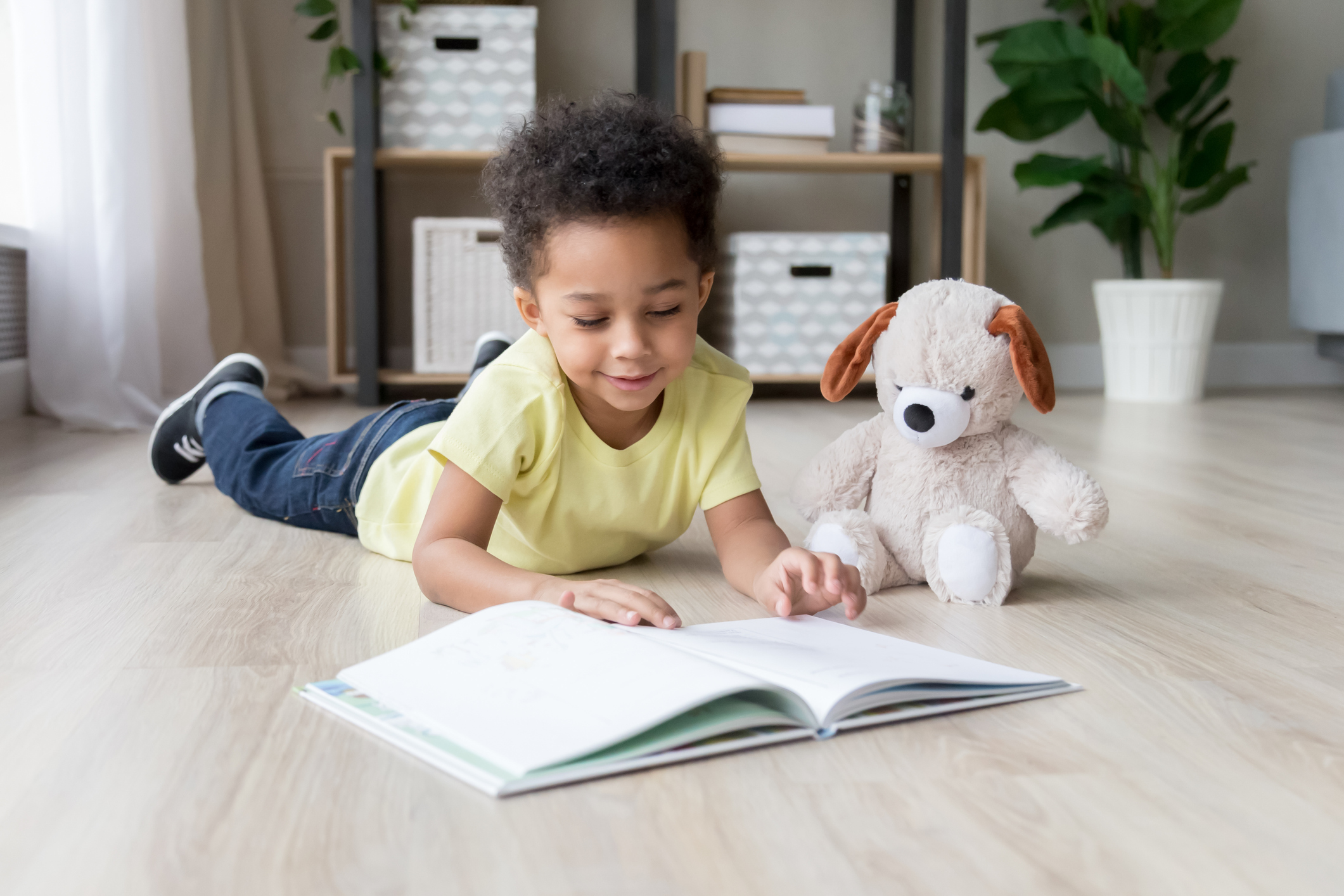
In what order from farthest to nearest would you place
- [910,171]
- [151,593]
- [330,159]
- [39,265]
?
1. [910,171]
2. [330,159]
3. [39,265]
4. [151,593]

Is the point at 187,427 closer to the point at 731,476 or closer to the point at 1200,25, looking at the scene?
the point at 731,476

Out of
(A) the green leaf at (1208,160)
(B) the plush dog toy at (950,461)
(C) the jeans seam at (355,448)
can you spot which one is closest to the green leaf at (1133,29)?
(A) the green leaf at (1208,160)

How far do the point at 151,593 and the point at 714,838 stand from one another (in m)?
0.64

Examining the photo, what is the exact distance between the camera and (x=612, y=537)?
104cm

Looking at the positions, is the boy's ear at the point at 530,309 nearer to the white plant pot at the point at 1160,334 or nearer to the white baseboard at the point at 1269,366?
the white plant pot at the point at 1160,334

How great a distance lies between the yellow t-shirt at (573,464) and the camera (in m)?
0.92

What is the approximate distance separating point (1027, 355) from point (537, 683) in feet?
1.63

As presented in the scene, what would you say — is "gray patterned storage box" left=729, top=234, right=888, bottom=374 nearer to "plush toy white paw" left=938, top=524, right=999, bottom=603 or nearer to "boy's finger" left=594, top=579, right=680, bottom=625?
"plush toy white paw" left=938, top=524, right=999, bottom=603

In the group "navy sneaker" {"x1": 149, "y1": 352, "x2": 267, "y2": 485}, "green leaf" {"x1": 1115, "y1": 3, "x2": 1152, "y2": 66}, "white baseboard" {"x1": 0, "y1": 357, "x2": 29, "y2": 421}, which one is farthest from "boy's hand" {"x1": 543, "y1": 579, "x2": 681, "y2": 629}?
"green leaf" {"x1": 1115, "y1": 3, "x2": 1152, "y2": 66}

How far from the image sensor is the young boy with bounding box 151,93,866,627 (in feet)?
2.75

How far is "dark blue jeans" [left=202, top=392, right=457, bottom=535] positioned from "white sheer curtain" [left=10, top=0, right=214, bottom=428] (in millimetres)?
810

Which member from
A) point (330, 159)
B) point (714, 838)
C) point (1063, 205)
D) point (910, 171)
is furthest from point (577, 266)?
point (1063, 205)

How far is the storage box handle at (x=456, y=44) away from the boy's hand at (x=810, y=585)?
6.56 ft

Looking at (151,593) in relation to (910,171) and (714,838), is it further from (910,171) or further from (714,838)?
(910,171)
